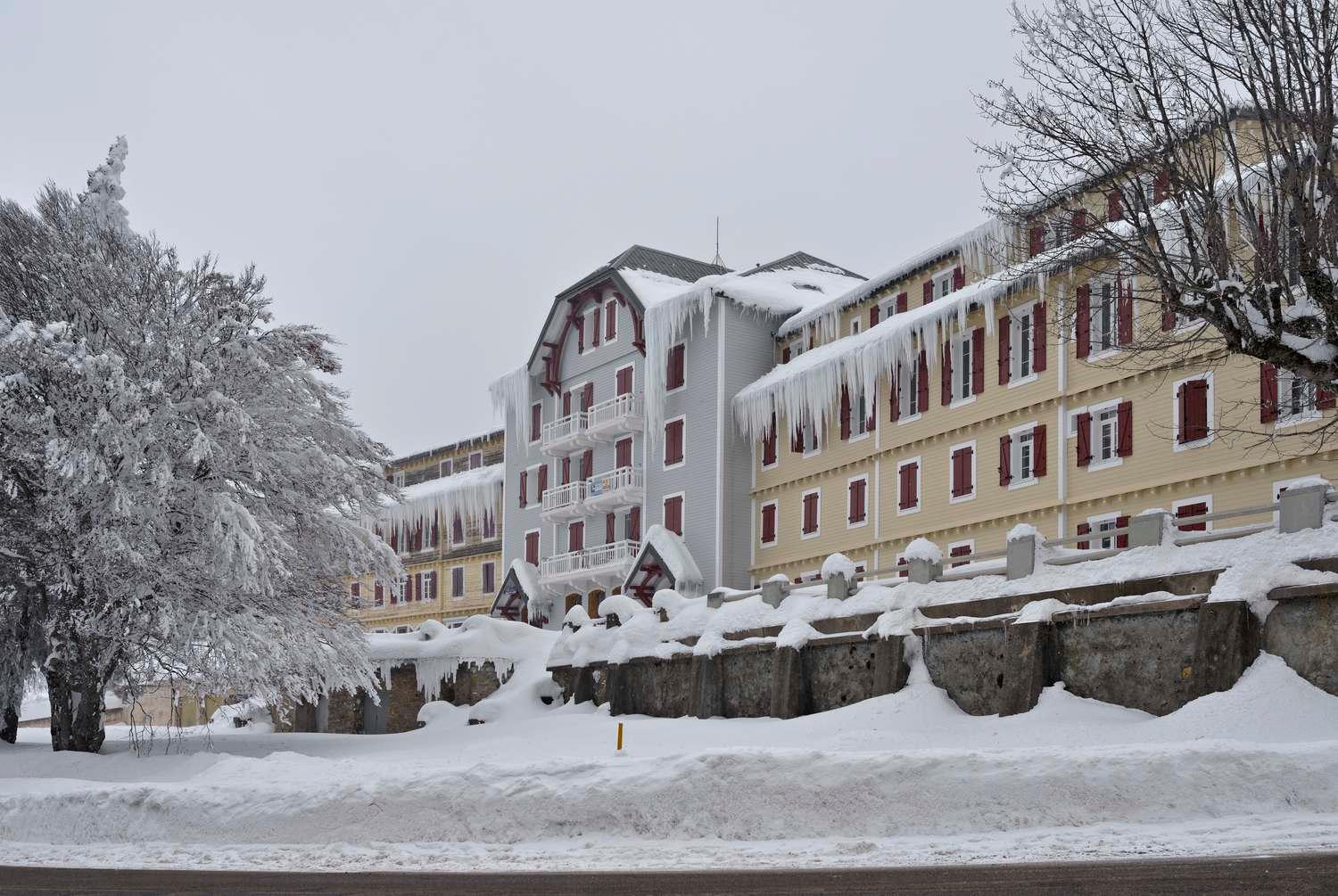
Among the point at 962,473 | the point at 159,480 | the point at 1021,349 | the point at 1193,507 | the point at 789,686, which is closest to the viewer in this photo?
the point at 159,480

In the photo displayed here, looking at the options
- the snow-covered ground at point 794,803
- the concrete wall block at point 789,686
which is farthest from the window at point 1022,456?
the snow-covered ground at point 794,803

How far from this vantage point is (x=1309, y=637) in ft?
58.2

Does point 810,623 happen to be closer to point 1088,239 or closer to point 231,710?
point 1088,239

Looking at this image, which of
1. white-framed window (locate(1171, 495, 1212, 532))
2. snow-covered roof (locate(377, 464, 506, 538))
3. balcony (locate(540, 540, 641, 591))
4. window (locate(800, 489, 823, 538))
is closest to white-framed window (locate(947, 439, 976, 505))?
window (locate(800, 489, 823, 538))

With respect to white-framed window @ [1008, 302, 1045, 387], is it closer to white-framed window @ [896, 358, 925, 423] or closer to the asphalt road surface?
white-framed window @ [896, 358, 925, 423]

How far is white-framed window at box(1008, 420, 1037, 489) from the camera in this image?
3338cm

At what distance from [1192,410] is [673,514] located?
60.8 ft

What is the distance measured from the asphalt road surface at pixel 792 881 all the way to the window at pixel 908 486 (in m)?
24.9

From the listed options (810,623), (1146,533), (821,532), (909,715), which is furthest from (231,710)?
(1146,533)

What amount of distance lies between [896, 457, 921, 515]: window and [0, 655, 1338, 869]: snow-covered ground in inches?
623

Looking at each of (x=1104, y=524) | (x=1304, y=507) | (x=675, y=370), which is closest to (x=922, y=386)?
(x=1104, y=524)

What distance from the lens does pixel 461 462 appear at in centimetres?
6381

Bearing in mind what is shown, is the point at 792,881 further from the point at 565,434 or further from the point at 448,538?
the point at 448,538

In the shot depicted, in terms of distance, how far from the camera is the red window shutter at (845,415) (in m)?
39.6
